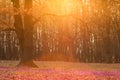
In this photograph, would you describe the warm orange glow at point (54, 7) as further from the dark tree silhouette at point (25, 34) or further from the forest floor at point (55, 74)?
the forest floor at point (55, 74)

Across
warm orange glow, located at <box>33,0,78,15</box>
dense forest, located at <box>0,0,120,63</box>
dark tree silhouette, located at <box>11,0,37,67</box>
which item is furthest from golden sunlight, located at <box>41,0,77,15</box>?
dense forest, located at <box>0,0,120,63</box>

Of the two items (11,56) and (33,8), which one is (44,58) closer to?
(11,56)

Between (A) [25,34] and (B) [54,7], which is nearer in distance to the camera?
(B) [54,7]

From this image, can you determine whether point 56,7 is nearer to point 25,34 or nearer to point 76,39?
point 25,34

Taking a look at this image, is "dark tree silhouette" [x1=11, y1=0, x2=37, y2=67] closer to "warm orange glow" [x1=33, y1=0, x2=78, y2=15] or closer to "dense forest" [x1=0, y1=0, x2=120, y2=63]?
"warm orange glow" [x1=33, y1=0, x2=78, y2=15]

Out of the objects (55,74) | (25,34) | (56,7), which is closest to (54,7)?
(56,7)

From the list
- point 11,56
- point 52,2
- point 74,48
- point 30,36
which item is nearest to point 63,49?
point 74,48

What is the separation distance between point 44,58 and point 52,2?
11.7 meters

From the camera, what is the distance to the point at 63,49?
29953 mm

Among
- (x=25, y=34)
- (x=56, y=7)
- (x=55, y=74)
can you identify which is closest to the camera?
(x=55, y=74)

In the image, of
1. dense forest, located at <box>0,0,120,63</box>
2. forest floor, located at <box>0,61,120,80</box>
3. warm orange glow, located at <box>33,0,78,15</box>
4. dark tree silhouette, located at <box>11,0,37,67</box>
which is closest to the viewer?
forest floor, located at <box>0,61,120,80</box>

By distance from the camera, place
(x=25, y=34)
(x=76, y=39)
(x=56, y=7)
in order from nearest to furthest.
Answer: (x=56, y=7), (x=25, y=34), (x=76, y=39)

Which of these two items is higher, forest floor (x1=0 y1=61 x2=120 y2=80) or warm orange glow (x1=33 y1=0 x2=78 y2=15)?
warm orange glow (x1=33 y1=0 x2=78 y2=15)

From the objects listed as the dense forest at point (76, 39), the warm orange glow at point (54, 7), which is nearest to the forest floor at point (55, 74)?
the warm orange glow at point (54, 7)
